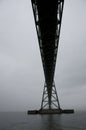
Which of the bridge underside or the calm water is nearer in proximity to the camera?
the bridge underside

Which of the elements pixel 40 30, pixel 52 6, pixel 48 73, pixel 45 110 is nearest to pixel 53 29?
pixel 40 30

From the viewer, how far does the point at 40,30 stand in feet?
80.0

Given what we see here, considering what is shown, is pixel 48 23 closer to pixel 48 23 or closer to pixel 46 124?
pixel 48 23

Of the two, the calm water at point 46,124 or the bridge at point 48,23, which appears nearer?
the bridge at point 48,23

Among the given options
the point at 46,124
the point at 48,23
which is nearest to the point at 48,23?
the point at 48,23

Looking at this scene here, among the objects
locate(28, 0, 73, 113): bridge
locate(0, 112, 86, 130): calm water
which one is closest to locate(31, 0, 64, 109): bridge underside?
locate(28, 0, 73, 113): bridge

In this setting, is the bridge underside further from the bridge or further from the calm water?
the calm water

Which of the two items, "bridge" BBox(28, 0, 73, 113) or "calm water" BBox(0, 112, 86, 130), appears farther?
"calm water" BBox(0, 112, 86, 130)

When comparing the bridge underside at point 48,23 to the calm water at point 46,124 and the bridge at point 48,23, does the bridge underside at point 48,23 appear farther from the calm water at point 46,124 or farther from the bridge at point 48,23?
the calm water at point 46,124

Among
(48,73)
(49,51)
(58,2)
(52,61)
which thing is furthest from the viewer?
(48,73)

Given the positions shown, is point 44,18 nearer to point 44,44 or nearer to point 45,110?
point 44,44

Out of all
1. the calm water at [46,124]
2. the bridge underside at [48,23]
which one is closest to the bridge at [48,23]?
the bridge underside at [48,23]

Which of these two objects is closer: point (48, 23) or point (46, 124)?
point (48, 23)

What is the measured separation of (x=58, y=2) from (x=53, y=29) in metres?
5.55
